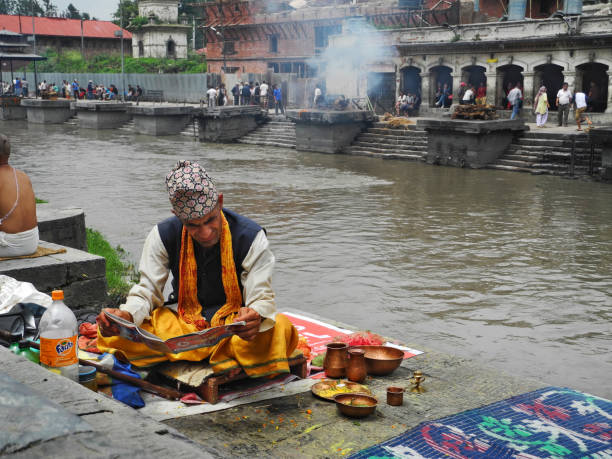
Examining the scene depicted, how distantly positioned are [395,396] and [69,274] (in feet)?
10.8

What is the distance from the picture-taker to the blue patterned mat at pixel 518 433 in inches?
143

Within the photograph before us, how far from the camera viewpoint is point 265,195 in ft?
49.1

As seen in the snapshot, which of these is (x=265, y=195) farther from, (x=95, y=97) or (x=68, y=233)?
(x=95, y=97)

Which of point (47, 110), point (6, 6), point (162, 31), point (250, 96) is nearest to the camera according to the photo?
point (250, 96)

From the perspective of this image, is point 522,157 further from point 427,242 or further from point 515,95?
point 427,242

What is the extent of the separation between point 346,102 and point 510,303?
17393mm

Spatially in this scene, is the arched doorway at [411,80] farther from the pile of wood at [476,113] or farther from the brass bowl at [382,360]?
the brass bowl at [382,360]

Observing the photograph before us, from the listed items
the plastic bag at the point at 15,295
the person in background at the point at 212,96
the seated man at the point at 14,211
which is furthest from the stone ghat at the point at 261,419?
the person in background at the point at 212,96

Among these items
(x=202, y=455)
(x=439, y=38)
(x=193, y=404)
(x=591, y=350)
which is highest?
(x=439, y=38)

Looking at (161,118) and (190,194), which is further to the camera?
(161,118)

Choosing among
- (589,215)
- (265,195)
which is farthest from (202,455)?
(265,195)

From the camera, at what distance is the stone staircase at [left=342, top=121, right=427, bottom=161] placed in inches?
853

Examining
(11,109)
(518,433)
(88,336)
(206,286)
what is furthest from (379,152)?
(11,109)

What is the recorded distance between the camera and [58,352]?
3689 mm
